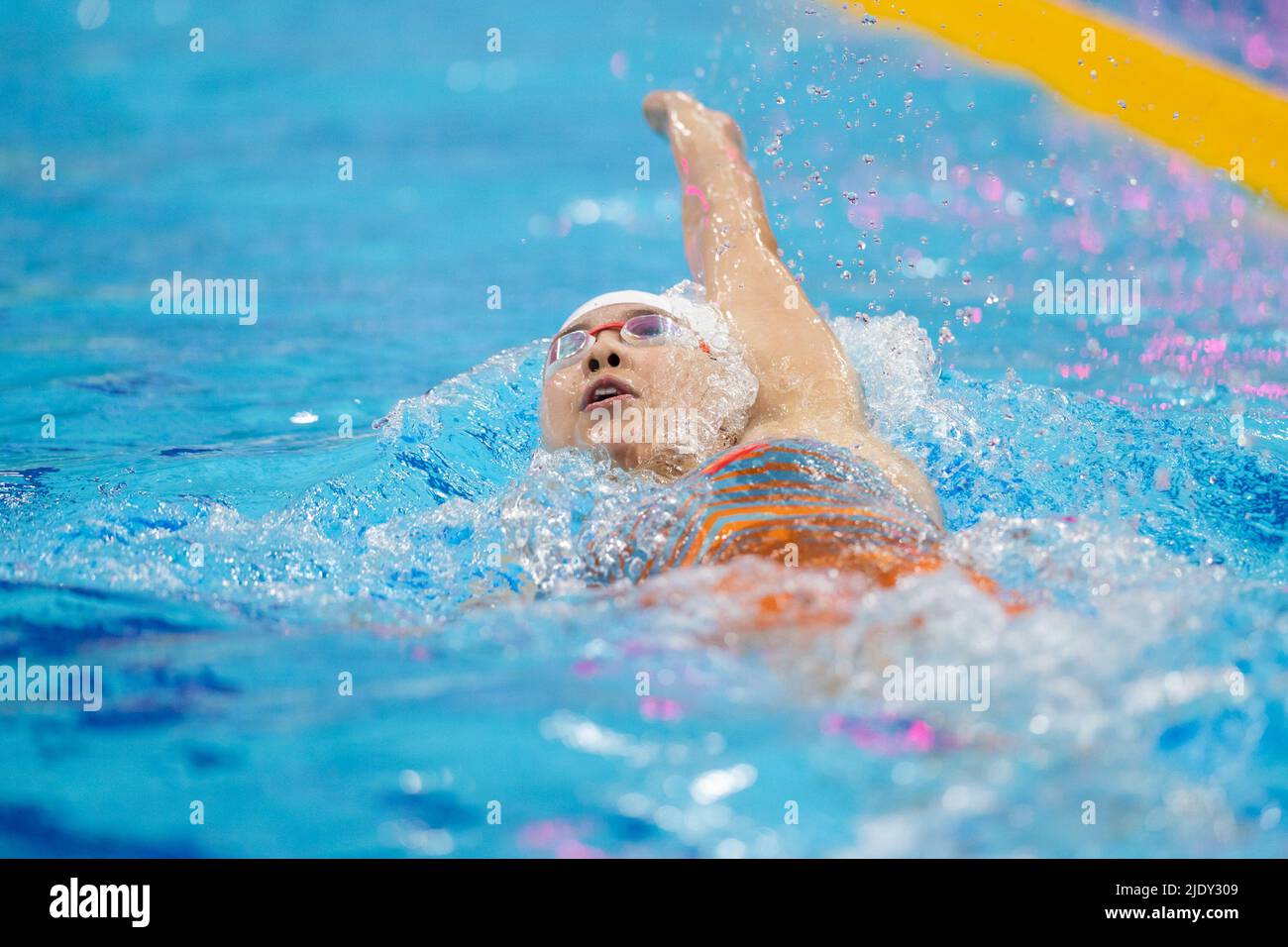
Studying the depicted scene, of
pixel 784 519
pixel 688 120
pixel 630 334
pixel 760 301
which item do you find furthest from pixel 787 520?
pixel 688 120

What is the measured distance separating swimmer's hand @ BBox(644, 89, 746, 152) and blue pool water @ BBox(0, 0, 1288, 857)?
0.73 m

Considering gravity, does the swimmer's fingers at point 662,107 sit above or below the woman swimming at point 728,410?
above

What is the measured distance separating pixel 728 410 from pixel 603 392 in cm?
31

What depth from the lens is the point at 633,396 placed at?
8.98ft

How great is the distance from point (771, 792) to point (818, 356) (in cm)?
155

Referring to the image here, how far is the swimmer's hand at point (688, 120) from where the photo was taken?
139 inches

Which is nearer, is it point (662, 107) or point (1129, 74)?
point (662, 107)

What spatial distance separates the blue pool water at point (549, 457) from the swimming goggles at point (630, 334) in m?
0.25

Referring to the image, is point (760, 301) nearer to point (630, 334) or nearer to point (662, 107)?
point (630, 334)

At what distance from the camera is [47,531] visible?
2.83 m

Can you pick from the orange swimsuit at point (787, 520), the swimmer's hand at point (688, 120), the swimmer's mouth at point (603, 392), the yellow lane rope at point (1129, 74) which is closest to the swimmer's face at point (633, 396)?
the swimmer's mouth at point (603, 392)

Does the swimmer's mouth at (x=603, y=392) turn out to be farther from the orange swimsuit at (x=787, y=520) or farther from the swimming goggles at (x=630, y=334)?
the orange swimsuit at (x=787, y=520)

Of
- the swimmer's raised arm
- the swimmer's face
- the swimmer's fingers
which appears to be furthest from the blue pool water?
the swimmer's fingers
